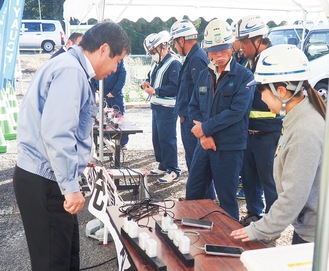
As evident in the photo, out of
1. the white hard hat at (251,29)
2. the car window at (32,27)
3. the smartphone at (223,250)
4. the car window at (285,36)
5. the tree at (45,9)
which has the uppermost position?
the tree at (45,9)

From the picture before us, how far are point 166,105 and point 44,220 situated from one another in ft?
10.7

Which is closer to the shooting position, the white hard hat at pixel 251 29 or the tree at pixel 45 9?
the white hard hat at pixel 251 29

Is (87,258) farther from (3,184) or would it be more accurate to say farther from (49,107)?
(3,184)

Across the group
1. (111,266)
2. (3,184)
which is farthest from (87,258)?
(3,184)

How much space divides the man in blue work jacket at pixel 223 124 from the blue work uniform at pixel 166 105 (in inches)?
70.9

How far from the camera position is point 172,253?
1753 mm

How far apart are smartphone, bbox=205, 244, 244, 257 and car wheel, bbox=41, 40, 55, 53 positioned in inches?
912

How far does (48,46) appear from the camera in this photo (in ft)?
75.7

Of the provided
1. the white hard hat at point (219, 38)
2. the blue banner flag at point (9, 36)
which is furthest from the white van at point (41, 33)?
the white hard hat at point (219, 38)

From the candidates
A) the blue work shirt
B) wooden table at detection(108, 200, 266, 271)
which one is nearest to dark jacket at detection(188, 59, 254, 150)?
wooden table at detection(108, 200, 266, 271)

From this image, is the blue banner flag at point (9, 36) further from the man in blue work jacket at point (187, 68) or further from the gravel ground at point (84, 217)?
the man in blue work jacket at point (187, 68)

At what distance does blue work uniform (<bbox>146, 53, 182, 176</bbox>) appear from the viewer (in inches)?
194

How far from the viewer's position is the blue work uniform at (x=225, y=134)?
301cm

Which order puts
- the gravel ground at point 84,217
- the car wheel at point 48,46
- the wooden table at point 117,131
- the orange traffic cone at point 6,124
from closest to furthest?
1. the gravel ground at point 84,217
2. the wooden table at point 117,131
3. the orange traffic cone at point 6,124
4. the car wheel at point 48,46
